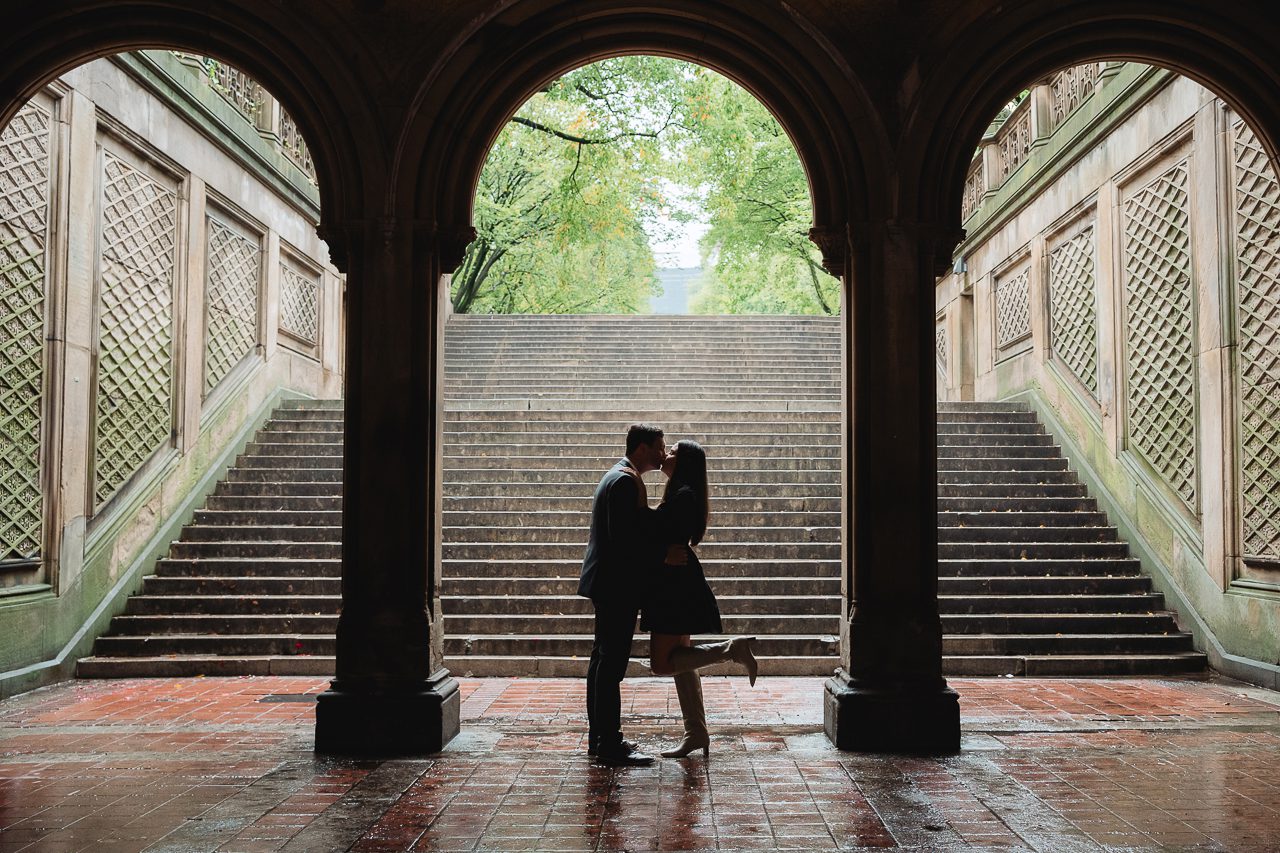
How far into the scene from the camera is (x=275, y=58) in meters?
6.06

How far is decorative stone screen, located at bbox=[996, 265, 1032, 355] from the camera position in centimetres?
1384

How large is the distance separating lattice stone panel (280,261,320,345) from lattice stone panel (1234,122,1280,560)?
36.0 ft

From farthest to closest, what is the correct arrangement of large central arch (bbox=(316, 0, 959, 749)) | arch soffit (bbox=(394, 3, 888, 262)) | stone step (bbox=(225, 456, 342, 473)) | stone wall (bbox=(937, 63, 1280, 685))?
stone step (bbox=(225, 456, 342, 473)) < stone wall (bbox=(937, 63, 1280, 685)) < arch soffit (bbox=(394, 3, 888, 262)) < large central arch (bbox=(316, 0, 959, 749))

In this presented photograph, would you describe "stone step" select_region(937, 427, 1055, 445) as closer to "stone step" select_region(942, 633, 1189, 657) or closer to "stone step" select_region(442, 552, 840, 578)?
"stone step" select_region(442, 552, 840, 578)

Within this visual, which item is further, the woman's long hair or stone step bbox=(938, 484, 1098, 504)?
stone step bbox=(938, 484, 1098, 504)

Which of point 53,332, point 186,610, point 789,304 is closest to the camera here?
point 53,332

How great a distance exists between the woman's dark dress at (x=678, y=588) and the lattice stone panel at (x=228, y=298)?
7.79m

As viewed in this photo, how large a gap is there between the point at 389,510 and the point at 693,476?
1.82 m

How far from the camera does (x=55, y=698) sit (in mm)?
7387

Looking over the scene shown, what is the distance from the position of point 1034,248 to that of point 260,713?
35.2ft

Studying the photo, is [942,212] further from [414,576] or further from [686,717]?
[414,576]

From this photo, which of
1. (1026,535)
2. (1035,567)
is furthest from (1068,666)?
(1026,535)

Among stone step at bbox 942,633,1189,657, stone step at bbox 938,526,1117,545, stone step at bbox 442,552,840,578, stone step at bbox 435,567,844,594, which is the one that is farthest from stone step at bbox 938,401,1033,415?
stone step at bbox 942,633,1189,657

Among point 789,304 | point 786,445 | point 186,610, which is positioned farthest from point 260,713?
point 789,304
